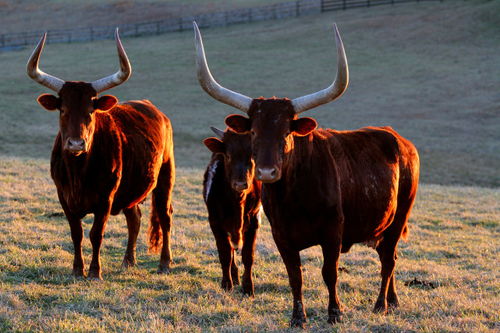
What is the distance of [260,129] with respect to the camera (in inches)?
206

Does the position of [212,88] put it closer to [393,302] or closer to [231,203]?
[231,203]

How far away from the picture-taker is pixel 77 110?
6.86 metres

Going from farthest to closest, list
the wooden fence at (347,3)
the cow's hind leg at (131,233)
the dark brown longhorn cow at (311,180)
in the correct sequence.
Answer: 1. the wooden fence at (347,3)
2. the cow's hind leg at (131,233)
3. the dark brown longhorn cow at (311,180)

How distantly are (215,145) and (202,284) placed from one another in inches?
60.9

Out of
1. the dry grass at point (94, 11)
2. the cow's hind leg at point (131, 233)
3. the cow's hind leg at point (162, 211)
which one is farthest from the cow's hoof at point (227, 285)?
the dry grass at point (94, 11)

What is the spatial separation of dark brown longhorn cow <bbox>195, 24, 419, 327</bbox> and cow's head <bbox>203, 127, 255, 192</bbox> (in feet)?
2.91

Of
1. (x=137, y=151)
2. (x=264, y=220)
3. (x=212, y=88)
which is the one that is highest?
(x=212, y=88)

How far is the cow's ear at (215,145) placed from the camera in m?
6.88

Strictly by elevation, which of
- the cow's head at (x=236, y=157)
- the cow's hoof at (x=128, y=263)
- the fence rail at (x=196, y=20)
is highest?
the cow's head at (x=236, y=157)

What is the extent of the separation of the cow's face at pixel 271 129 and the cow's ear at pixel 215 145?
141 centimetres

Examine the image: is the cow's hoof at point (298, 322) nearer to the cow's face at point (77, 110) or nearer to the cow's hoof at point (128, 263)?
the cow's face at point (77, 110)

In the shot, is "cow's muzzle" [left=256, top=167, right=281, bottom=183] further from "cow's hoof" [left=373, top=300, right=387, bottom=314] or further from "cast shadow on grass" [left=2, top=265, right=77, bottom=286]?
"cast shadow on grass" [left=2, top=265, right=77, bottom=286]

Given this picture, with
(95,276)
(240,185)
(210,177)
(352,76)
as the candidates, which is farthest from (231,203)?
(352,76)

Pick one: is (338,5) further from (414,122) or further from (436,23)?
(414,122)
